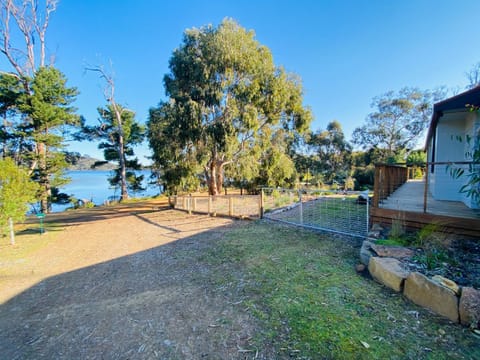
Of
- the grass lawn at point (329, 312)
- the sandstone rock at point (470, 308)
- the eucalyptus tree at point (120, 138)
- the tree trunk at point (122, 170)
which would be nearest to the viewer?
the grass lawn at point (329, 312)

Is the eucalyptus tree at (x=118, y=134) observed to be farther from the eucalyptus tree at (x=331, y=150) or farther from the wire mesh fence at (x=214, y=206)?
the eucalyptus tree at (x=331, y=150)

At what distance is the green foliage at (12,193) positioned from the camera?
209 inches

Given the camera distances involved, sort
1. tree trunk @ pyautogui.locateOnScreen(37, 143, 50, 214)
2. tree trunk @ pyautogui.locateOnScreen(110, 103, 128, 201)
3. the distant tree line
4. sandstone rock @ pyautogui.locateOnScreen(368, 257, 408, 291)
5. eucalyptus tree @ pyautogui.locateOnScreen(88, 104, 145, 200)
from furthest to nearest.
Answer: eucalyptus tree @ pyautogui.locateOnScreen(88, 104, 145, 200)
tree trunk @ pyautogui.locateOnScreen(110, 103, 128, 201)
tree trunk @ pyautogui.locateOnScreen(37, 143, 50, 214)
the distant tree line
sandstone rock @ pyautogui.locateOnScreen(368, 257, 408, 291)

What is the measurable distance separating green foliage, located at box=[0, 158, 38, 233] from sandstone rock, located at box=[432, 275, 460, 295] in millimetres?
8699

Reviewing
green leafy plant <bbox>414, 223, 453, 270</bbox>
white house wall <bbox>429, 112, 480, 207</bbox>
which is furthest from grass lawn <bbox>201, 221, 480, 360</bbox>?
white house wall <bbox>429, 112, 480, 207</bbox>

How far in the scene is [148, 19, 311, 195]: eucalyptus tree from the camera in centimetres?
957

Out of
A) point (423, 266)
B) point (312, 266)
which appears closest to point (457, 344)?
point (423, 266)

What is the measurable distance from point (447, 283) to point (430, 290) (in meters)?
0.19

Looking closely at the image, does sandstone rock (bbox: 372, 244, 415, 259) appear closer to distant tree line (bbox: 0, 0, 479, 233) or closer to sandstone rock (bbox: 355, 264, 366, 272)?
sandstone rock (bbox: 355, 264, 366, 272)

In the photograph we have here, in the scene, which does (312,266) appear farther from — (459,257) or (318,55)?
(318,55)

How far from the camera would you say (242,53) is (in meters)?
9.80

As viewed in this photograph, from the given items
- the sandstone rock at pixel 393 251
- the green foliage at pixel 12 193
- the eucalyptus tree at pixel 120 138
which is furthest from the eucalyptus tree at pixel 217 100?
the eucalyptus tree at pixel 120 138

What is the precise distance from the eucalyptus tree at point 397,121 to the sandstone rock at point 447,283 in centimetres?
2433

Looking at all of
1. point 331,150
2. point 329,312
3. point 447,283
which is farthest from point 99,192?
point 447,283
